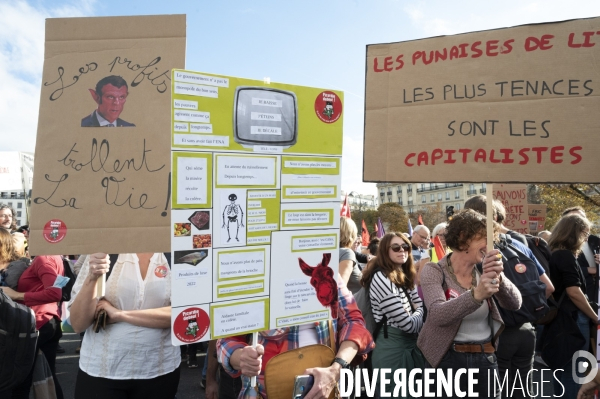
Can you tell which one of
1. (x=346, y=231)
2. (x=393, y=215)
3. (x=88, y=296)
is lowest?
(x=393, y=215)

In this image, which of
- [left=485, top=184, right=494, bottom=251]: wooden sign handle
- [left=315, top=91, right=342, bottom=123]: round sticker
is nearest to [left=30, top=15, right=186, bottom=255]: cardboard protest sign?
[left=315, top=91, right=342, bottom=123]: round sticker

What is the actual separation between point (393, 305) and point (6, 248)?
11.1 ft

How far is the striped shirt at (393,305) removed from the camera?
373 centimetres

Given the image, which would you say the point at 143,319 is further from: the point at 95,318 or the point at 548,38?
the point at 548,38

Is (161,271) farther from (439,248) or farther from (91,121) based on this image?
(439,248)

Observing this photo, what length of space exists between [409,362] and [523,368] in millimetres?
871

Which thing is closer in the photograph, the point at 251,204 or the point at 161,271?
the point at 251,204

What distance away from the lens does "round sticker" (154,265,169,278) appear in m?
2.51

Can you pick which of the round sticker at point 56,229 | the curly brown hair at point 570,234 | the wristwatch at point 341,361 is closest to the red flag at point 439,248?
the curly brown hair at point 570,234

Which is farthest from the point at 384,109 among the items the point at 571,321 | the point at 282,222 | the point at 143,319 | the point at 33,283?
A: the point at 33,283

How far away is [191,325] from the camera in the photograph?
1.73 meters

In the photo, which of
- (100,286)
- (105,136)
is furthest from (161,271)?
(105,136)

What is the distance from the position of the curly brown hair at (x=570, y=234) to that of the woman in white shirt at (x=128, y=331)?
3.54 m

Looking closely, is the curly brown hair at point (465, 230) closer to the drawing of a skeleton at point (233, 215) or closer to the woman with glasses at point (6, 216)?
the drawing of a skeleton at point (233, 215)
